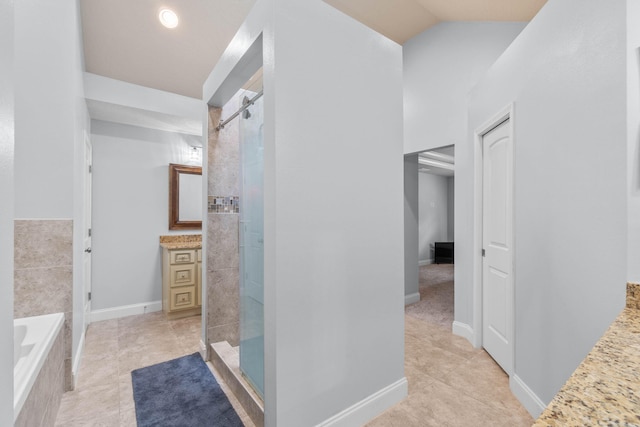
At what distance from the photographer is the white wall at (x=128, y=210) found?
362 centimetres

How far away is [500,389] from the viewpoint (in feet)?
6.96

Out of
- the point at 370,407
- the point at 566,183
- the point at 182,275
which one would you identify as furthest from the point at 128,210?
the point at 566,183

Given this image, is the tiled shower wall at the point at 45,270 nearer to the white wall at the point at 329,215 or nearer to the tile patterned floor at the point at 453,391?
the white wall at the point at 329,215

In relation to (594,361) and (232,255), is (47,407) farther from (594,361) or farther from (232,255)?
(594,361)

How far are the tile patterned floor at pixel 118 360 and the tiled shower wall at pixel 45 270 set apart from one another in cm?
22

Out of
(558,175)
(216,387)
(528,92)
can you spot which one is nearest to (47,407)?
(216,387)

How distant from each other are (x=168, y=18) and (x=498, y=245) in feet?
12.2

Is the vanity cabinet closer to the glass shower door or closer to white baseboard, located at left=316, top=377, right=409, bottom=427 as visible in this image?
the glass shower door

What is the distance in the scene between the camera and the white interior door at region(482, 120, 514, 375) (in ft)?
7.29

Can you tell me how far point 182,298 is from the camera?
3.68m

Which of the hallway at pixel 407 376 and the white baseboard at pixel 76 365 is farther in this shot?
the white baseboard at pixel 76 365

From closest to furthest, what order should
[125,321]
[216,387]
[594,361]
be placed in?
[594,361] → [216,387] → [125,321]

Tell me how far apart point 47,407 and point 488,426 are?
2.50 m

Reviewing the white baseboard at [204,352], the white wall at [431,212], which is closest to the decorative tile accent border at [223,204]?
the white baseboard at [204,352]
